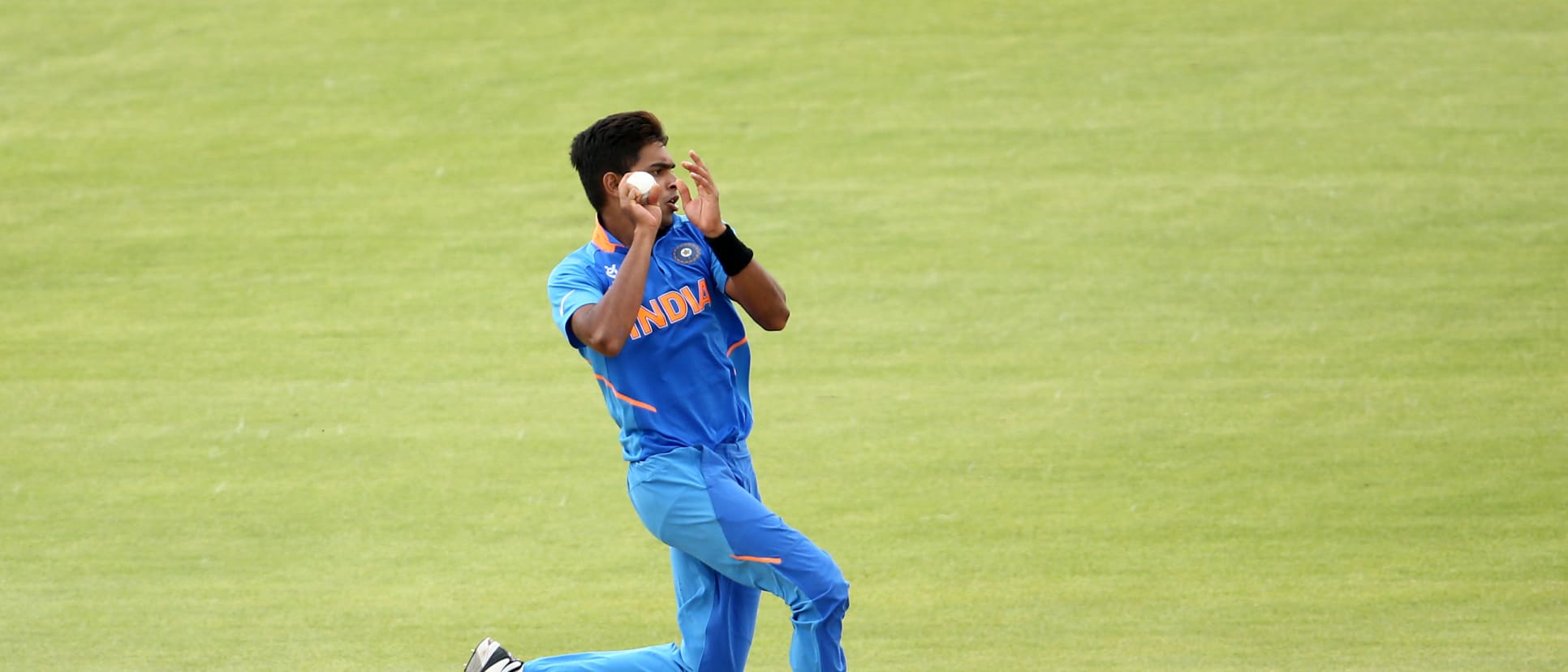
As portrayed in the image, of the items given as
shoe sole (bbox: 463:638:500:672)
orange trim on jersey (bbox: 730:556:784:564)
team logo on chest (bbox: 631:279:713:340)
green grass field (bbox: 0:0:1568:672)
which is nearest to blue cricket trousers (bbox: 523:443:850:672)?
orange trim on jersey (bbox: 730:556:784:564)

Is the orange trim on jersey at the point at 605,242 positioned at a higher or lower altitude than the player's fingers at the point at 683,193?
lower

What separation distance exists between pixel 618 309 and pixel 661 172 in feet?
1.29

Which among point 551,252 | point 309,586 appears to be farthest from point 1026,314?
point 309,586

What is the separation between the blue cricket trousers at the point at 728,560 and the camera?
359cm

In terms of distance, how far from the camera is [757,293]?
12.5 ft

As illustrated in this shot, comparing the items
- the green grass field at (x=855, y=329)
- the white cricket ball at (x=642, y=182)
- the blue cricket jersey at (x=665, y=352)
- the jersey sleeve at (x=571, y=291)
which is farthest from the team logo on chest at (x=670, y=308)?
the green grass field at (x=855, y=329)

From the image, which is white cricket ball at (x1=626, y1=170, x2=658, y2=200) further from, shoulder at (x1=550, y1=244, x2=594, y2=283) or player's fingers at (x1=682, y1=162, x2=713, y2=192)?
shoulder at (x1=550, y1=244, x2=594, y2=283)

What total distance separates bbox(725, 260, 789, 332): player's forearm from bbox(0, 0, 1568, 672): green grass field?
5.96ft

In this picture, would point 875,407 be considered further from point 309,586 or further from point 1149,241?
point 309,586

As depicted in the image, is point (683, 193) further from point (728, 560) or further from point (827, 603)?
point (827, 603)

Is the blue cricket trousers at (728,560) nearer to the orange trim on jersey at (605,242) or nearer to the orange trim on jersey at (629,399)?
the orange trim on jersey at (629,399)

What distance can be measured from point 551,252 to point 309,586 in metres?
3.18

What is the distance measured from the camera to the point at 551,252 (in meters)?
8.75

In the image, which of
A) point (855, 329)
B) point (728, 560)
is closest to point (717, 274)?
point (728, 560)
